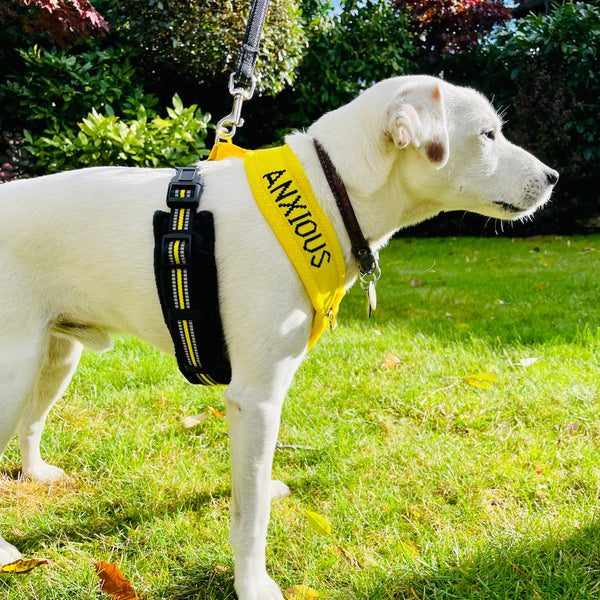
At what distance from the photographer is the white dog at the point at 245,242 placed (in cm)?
168

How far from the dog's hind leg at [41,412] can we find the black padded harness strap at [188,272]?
739mm

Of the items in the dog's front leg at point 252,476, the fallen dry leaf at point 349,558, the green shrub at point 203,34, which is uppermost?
the green shrub at point 203,34

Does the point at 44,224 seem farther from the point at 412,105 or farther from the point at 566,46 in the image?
the point at 566,46

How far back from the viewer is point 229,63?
6.86 metres

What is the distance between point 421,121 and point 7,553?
1.89m

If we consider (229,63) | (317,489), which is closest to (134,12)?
(229,63)

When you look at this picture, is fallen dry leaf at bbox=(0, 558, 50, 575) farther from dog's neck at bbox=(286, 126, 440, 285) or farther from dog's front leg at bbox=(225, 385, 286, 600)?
dog's neck at bbox=(286, 126, 440, 285)

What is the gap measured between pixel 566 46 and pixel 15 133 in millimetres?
7574

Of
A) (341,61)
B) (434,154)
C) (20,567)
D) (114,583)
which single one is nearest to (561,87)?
(341,61)

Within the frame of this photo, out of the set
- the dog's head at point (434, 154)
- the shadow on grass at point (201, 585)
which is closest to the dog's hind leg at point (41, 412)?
the shadow on grass at point (201, 585)

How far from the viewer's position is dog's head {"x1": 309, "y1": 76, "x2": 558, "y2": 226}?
1.70 meters

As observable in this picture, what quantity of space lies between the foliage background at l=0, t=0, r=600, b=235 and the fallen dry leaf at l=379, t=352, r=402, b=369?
9.60ft

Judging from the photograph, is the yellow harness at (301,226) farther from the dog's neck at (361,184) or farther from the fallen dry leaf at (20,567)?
the fallen dry leaf at (20,567)

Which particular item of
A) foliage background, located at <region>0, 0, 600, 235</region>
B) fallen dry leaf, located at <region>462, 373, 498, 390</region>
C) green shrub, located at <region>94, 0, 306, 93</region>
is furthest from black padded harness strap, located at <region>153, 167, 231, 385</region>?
green shrub, located at <region>94, 0, 306, 93</region>
